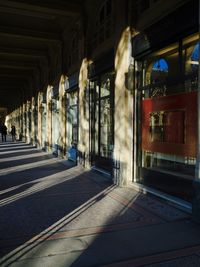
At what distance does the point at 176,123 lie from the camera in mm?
6867

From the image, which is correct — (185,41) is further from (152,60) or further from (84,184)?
(84,184)

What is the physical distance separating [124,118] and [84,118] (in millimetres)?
3729

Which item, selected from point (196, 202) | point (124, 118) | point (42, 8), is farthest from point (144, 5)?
point (42, 8)

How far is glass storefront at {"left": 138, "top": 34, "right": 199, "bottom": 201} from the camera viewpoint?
253 inches

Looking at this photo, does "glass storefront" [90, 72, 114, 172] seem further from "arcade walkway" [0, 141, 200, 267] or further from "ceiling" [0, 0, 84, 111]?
"ceiling" [0, 0, 84, 111]

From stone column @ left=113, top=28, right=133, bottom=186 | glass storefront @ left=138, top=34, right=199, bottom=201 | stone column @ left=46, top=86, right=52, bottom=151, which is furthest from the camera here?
stone column @ left=46, top=86, right=52, bottom=151

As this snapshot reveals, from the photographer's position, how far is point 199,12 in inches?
221

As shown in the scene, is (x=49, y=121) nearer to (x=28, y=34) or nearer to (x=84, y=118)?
(x=28, y=34)

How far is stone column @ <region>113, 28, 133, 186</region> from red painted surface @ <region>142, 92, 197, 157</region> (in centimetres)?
68

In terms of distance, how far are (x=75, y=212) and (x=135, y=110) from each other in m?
3.38

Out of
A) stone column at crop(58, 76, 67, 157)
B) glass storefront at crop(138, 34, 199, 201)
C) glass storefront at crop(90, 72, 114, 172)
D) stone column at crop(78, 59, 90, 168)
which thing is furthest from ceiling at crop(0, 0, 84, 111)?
glass storefront at crop(138, 34, 199, 201)

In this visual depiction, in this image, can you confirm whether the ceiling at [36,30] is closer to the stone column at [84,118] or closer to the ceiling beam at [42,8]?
the ceiling beam at [42,8]

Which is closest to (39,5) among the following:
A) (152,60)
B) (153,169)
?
(152,60)

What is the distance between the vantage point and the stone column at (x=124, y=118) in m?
8.57
